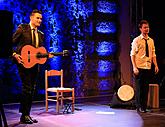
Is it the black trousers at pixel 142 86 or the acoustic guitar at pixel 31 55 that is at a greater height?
the acoustic guitar at pixel 31 55

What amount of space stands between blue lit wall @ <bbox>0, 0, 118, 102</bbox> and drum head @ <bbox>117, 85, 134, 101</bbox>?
167 centimetres

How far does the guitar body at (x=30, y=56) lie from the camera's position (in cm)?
560

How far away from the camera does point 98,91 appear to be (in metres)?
9.35

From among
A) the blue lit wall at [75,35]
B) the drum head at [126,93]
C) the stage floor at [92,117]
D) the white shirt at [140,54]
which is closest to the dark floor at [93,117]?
the stage floor at [92,117]

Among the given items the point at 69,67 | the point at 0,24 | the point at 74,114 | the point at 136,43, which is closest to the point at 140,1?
the point at 136,43

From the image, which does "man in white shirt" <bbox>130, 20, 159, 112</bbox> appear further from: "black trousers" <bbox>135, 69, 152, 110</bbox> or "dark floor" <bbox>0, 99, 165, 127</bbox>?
"dark floor" <bbox>0, 99, 165, 127</bbox>

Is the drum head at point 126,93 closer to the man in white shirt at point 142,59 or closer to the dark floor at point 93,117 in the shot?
the dark floor at point 93,117

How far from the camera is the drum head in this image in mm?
7537

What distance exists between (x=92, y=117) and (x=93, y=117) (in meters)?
0.02

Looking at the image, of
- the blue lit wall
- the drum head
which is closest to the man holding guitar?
the blue lit wall

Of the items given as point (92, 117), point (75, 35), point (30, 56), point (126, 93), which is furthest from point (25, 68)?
Answer: point (75, 35)

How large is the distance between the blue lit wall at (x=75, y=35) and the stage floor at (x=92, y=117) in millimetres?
1230

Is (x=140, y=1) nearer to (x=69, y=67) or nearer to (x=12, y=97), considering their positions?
(x=69, y=67)

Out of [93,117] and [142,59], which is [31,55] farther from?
[142,59]
